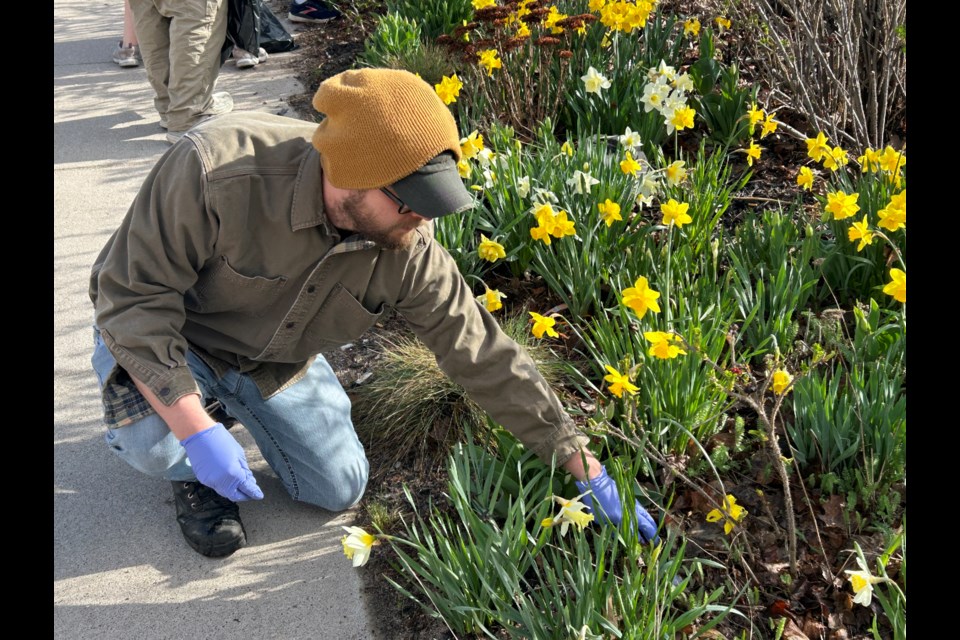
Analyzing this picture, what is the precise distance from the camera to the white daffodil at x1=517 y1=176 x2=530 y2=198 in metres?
3.17

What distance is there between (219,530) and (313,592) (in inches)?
13.0

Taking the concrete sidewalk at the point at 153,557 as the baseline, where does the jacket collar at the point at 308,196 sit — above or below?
above

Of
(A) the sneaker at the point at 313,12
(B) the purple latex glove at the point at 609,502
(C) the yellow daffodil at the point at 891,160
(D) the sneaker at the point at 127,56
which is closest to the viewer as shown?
(B) the purple latex glove at the point at 609,502

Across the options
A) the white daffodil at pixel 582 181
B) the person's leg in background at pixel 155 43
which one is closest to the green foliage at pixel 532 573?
the white daffodil at pixel 582 181

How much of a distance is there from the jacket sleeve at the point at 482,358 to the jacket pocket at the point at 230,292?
351 mm

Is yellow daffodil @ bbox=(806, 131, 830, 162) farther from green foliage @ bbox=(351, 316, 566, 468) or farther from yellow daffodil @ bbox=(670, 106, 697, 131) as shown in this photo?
green foliage @ bbox=(351, 316, 566, 468)

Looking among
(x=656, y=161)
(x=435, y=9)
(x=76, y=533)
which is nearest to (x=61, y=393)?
(x=76, y=533)

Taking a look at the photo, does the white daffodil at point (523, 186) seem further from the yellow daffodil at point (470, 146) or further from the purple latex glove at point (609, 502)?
the purple latex glove at point (609, 502)

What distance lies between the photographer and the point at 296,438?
8.43 feet

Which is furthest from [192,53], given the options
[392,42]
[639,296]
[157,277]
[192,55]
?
[639,296]

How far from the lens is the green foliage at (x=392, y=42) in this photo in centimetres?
480

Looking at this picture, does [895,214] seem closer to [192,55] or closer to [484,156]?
[484,156]

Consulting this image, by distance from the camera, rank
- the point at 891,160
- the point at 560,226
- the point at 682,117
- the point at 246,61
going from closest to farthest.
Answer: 1. the point at 560,226
2. the point at 891,160
3. the point at 682,117
4. the point at 246,61

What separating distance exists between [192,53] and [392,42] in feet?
3.42
